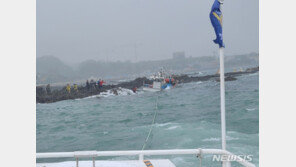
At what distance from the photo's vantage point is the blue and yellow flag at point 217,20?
73.8 inches

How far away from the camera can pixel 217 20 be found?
1888 mm

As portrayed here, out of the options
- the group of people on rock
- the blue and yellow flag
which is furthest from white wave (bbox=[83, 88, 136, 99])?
the blue and yellow flag

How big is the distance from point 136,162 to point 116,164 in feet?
0.56

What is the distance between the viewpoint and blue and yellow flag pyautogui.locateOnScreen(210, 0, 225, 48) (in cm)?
A: 187

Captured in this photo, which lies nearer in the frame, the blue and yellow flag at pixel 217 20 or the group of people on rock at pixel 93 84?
the blue and yellow flag at pixel 217 20

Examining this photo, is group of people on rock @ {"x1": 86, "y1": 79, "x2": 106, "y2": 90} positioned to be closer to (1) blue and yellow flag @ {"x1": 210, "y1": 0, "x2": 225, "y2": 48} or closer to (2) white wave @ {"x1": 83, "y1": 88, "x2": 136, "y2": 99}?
(2) white wave @ {"x1": 83, "y1": 88, "x2": 136, "y2": 99}

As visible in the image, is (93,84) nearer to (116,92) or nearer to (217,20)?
(116,92)

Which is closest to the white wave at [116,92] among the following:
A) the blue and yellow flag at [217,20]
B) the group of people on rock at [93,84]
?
the group of people on rock at [93,84]

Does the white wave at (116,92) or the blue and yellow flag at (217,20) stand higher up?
the blue and yellow flag at (217,20)

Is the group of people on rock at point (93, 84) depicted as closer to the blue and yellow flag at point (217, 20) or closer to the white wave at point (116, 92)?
the white wave at point (116, 92)

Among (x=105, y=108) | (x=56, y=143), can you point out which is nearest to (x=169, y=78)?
(x=105, y=108)

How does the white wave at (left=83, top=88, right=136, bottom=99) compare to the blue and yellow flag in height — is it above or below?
below

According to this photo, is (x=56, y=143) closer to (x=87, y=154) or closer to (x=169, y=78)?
(x=87, y=154)

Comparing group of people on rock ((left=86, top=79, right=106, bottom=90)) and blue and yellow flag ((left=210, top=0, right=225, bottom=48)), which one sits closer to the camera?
blue and yellow flag ((left=210, top=0, right=225, bottom=48))
